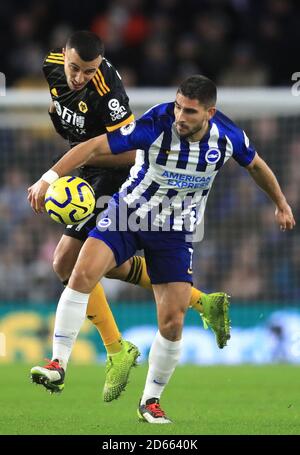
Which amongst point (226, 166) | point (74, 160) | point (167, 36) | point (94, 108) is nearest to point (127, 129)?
point (74, 160)

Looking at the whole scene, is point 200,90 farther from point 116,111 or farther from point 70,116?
point 70,116

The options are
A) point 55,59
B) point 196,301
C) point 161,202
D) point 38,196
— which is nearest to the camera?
point 38,196

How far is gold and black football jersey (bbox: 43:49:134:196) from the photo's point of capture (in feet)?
25.7

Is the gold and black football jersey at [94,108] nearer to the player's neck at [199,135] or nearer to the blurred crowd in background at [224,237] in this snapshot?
the player's neck at [199,135]

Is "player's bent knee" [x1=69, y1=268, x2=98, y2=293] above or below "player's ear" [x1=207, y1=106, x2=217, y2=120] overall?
below

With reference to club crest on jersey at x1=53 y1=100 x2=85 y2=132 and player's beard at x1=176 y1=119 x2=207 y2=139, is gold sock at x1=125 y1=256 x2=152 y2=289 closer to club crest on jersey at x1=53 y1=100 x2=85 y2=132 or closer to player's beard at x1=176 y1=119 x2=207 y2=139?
club crest on jersey at x1=53 y1=100 x2=85 y2=132

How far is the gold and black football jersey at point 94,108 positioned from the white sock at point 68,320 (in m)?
1.21

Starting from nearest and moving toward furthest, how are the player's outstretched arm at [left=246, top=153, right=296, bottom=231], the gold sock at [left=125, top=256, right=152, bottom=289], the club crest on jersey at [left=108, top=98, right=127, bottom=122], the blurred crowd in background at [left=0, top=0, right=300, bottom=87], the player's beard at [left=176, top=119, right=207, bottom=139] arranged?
the player's beard at [left=176, top=119, right=207, bottom=139]
the player's outstretched arm at [left=246, top=153, right=296, bottom=231]
the club crest on jersey at [left=108, top=98, right=127, bottom=122]
the gold sock at [left=125, top=256, right=152, bottom=289]
the blurred crowd in background at [left=0, top=0, right=300, bottom=87]

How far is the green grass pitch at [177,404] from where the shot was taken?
22.3ft

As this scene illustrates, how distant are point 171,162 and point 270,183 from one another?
0.74 meters

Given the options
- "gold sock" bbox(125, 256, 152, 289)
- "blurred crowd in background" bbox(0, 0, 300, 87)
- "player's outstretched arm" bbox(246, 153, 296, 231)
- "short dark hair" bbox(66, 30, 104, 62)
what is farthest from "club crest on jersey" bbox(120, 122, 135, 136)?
"blurred crowd in background" bbox(0, 0, 300, 87)

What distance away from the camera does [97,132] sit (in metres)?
8.03

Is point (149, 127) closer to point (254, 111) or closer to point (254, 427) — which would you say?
point (254, 427)

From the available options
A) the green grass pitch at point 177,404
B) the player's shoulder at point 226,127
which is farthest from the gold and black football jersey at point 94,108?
the green grass pitch at point 177,404
